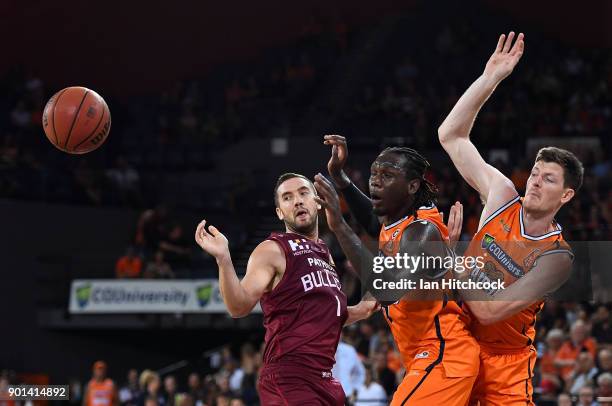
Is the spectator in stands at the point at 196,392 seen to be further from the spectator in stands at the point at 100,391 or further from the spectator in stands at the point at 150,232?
the spectator in stands at the point at 150,232

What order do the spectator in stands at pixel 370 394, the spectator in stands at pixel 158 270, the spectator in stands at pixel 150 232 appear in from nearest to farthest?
the spectator in stands at pixel 370 394 → the spectator in stands at pixel 158 270 → the spectator in stands at pixel 150 232

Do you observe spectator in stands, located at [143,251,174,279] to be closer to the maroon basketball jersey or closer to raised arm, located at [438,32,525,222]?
the maroon basketball jersey

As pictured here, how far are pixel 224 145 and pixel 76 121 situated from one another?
519 inches

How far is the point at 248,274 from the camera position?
5.49m

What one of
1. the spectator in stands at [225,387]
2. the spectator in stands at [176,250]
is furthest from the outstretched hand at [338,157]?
the spectator in stands at [176,250]

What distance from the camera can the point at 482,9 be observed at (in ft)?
76.3

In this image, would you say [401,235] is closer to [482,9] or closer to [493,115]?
[493,115]

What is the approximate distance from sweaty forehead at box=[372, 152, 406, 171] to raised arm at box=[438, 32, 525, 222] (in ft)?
1.00

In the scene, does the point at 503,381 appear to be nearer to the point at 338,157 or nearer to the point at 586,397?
the point at 338,157

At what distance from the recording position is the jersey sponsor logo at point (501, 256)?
532 cm

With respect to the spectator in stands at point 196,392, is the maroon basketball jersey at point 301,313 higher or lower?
lower

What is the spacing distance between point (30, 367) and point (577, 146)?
33.4 feet

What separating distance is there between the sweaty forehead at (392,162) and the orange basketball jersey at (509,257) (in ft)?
1.87

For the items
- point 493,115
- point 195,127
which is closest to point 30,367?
point 195,127
